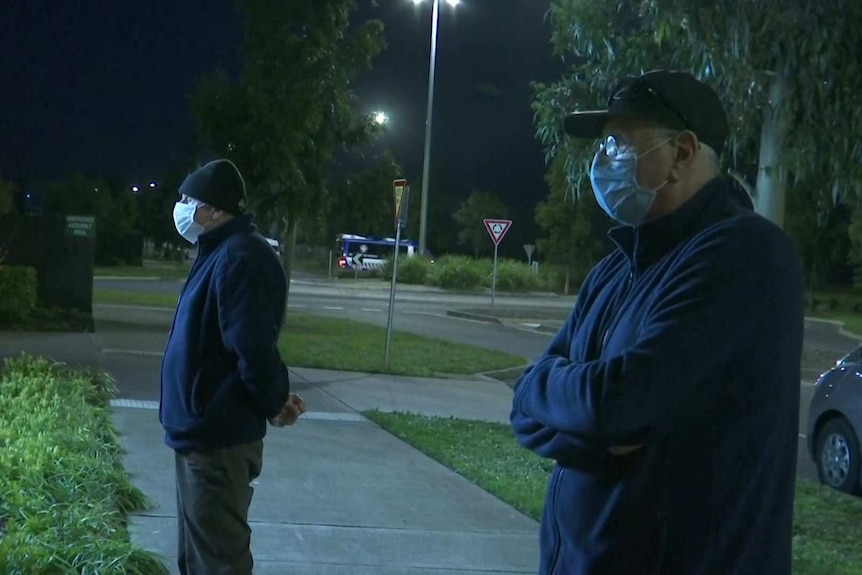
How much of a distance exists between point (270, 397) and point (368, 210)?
53.0ft

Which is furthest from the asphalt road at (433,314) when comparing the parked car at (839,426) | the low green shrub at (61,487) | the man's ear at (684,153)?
the man's ear at (684,153)

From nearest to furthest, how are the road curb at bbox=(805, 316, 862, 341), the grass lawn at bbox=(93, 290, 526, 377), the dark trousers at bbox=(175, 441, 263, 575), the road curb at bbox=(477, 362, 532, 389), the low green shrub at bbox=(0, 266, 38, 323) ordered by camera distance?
the dark trousers at bbox=(175, 441, 263, 575), the grass lawn at bbox=(93, 290, 526, 377), the road curb at bbox=(477, 362, 532, 389), the low green shrub at bbox=(0, 266, 38, 323), the road curb at bbox=(805, 316, 862, 341)

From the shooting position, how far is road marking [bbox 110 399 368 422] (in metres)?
10.6

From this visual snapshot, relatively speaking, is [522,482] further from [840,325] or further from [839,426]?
[840,325]

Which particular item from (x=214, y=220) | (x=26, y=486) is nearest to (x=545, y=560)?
(x=214, y=220)

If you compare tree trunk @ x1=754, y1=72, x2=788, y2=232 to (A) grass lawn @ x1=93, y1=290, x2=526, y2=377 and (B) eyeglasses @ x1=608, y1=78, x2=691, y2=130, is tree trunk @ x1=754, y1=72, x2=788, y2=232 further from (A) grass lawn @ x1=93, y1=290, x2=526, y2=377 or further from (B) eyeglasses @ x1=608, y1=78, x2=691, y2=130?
(A) grass lawn @ x1=93, y1=290, x2=526, y2=377

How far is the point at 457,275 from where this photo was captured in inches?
1865

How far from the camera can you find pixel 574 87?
27.0 ft

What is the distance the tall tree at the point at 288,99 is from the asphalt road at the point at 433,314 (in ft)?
11.1

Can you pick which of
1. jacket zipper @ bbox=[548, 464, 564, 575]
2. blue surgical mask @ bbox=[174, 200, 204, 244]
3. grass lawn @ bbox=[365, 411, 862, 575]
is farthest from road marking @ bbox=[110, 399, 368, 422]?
jacket zipper @ bbox=[548, 464, 564, 575]

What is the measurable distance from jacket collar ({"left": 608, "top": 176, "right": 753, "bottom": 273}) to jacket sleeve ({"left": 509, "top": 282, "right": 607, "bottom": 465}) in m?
0.34

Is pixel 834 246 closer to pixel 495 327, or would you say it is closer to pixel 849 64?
pixel 495 327

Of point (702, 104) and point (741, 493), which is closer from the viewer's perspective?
point (741, 493)

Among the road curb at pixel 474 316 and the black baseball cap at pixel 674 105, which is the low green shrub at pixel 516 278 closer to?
the road curb at pixel 474 316
